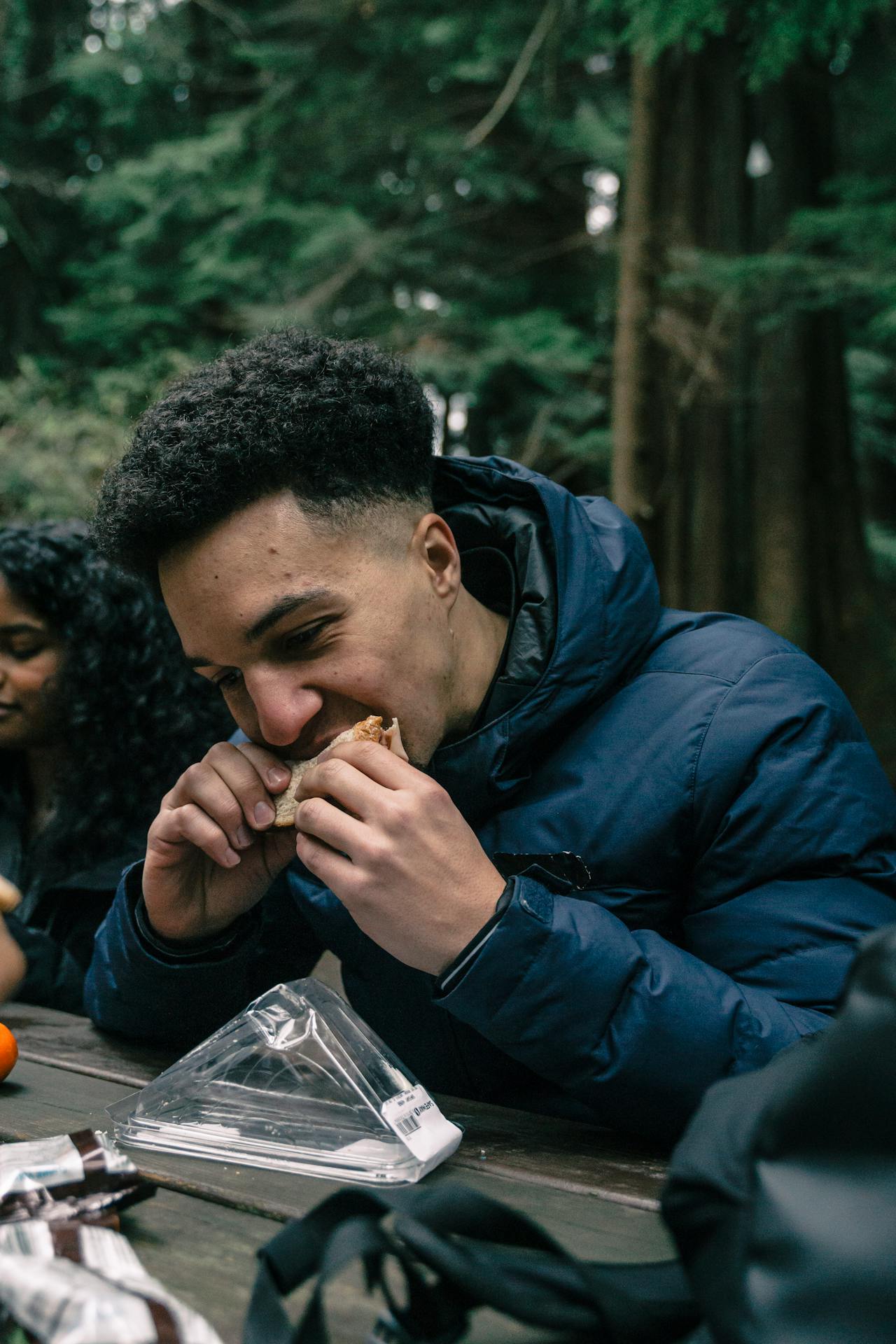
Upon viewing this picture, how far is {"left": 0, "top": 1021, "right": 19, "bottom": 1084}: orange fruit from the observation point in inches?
64.4

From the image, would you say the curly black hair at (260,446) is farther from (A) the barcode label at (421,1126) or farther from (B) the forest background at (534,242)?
(B) the forest background at (534,242)

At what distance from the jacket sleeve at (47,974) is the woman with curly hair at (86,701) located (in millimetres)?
264

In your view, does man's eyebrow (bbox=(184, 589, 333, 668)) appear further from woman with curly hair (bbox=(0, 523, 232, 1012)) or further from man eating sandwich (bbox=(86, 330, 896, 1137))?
woman with curly hair (bbox=(0, 523, 232, 1012))

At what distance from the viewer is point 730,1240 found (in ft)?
2.62

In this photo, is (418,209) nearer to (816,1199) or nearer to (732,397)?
(732,397)

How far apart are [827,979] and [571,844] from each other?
0.42 metres

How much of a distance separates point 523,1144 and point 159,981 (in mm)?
693

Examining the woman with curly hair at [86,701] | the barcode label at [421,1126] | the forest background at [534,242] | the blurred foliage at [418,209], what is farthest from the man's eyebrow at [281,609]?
the blurred foliage at [418,209]

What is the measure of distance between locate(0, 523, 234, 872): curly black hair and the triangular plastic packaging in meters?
1.46

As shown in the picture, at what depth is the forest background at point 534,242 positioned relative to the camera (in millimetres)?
5148

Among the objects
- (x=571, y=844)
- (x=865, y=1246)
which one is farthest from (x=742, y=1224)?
(x=571, y=844)

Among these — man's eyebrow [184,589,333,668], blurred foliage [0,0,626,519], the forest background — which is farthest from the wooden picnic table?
blurred foliage [0,0,626,519]

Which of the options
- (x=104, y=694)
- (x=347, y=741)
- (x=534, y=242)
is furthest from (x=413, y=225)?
(x=347, y=741)

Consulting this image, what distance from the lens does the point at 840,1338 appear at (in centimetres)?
75
